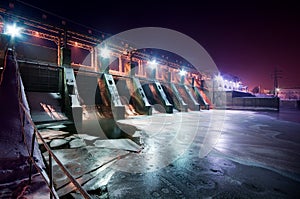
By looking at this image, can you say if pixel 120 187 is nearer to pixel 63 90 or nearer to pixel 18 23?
pixel 63 90

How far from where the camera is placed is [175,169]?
3.56 m

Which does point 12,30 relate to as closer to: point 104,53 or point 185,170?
point 104,53

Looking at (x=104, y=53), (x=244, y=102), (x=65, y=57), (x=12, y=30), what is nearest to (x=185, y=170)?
(x=65, y=57)

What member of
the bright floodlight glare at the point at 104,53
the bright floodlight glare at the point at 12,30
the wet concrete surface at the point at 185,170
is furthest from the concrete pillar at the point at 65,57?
the wet concrete surface at the point at 185,170

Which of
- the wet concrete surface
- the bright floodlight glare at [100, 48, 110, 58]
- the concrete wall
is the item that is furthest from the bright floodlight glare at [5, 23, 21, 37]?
the concrete wall

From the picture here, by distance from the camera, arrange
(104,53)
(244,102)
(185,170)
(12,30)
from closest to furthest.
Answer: (185,170), (12,30), (104,53), (244,102)

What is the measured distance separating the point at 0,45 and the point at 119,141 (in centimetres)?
1032

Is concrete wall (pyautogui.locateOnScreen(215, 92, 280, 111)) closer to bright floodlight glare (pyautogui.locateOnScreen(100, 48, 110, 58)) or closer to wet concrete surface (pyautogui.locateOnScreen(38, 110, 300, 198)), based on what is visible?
bright floodlight glare (pyautogui.locateOnScreen(100, 48, 110, 58))

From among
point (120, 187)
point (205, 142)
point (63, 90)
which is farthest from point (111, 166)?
point (63, 90)

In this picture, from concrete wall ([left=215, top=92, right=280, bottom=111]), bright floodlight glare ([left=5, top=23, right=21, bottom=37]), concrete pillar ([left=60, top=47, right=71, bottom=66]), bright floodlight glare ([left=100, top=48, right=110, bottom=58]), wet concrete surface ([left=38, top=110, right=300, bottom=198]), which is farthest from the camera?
concrete wall ([left=215, top=92, right=280, bottom=111])

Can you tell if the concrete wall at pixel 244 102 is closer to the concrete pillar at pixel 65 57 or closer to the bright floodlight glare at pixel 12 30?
the concrete pillar at pixel 65 57

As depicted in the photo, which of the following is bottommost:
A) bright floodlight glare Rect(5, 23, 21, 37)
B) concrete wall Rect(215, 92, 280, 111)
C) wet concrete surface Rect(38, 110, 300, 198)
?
wet concrete surface Rect(38, 110, 300, 198)

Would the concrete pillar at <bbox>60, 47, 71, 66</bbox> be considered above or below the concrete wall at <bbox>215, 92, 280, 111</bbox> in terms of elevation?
above

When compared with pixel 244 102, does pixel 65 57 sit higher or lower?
higher
